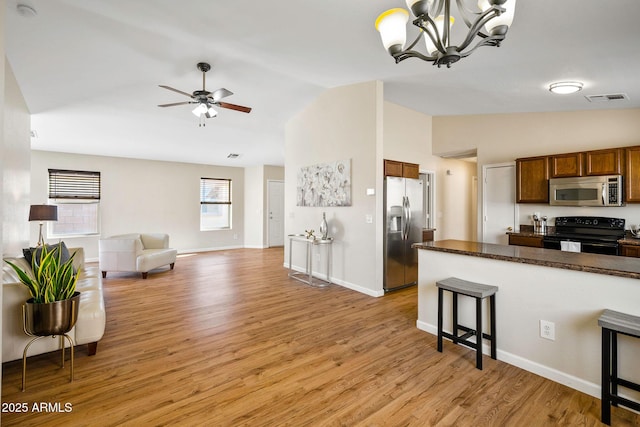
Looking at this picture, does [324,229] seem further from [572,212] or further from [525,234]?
[572,212]

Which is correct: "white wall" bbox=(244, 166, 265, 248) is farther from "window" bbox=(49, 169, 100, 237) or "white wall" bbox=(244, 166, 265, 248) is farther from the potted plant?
the potted plant

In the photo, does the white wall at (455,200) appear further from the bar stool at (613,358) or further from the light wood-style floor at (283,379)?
the bar stool at (613,358)

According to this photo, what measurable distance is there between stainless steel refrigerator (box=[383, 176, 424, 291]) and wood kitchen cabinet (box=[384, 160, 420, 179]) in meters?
0.11

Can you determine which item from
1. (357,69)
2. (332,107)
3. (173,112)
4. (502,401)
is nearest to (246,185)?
(173,112)

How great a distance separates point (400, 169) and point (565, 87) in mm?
2094

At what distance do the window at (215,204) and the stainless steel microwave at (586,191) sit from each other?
25.2ft

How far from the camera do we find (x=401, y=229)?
178 inches

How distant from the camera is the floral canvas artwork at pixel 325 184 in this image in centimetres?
464

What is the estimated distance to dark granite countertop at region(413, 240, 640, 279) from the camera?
6.28 feet

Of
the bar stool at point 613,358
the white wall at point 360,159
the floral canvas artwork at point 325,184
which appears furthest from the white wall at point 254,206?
the bar stool at point 613,358

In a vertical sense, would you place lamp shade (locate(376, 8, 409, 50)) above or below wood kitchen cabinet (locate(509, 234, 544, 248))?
above

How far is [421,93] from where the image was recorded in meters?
4.34

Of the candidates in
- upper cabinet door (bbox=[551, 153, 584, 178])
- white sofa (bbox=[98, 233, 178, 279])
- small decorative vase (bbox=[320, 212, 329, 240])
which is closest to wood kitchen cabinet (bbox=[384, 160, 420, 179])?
small decorative vase (bbox=[320, 212, 329, 240])

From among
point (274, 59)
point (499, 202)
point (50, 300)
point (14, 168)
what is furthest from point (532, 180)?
point (14, 168)
